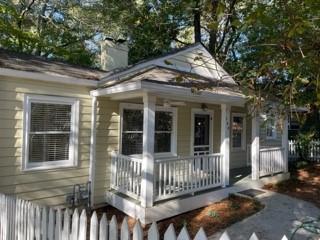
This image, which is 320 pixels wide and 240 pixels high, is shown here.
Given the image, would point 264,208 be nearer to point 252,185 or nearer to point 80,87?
point 252,185

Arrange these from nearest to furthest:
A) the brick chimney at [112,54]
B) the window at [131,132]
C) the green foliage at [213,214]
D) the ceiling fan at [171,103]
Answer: the green foliage at [213,214] → the window at [131,132] → the ceiling fan at [171,103] → the brick chimney at [112,54]

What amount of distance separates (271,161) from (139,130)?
16.3 feet

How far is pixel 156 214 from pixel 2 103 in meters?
4.08

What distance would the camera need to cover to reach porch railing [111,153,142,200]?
7.32 meters

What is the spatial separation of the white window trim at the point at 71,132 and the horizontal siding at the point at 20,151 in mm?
83

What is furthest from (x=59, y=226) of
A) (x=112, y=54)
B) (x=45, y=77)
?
(x=112, y=54)

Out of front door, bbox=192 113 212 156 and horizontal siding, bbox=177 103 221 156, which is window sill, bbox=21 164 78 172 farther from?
front door, bbox=192 113 212 156

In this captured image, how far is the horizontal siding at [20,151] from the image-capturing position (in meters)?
6.46

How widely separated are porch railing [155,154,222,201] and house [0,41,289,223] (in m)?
0.03

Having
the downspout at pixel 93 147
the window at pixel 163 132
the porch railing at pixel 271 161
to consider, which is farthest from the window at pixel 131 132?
the porch railing at pixel 271 161

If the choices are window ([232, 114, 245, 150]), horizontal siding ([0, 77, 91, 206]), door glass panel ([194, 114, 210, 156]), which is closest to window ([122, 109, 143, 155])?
horizontal siding ([0, 77, 91, 206])

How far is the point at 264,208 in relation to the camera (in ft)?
25.5

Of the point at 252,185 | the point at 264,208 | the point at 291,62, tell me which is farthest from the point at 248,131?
the point at 291,62

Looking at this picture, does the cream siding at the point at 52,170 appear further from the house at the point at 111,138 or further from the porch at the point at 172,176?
the porch at the point at 172,176
